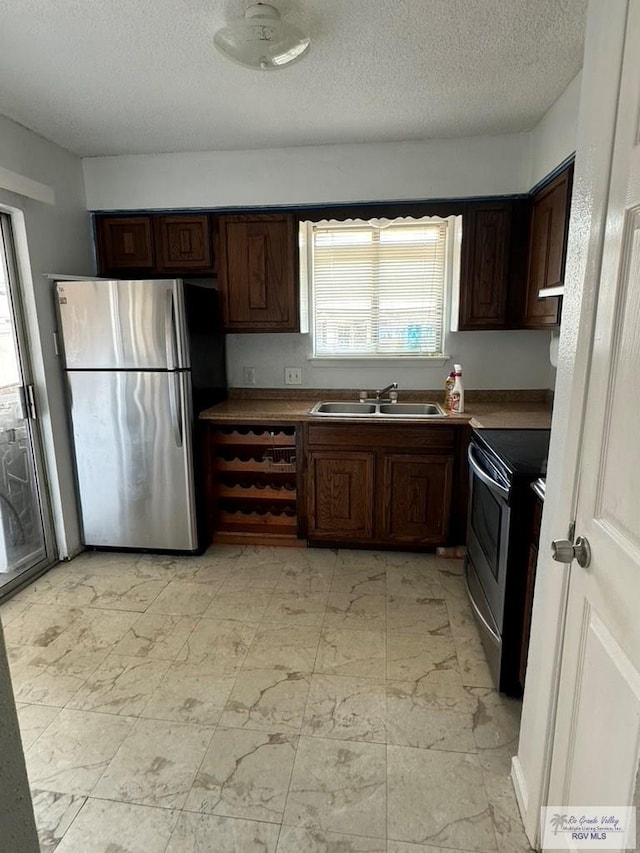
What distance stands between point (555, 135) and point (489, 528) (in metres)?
2.05

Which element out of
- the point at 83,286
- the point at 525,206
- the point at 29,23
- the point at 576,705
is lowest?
the point at 576,705

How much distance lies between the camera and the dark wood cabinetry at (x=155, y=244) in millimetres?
3082

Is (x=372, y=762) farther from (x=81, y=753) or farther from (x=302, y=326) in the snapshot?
(x=302, y=326)

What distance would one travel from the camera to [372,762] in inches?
61.6

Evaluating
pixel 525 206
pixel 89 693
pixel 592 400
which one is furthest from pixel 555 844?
pixel 525 206

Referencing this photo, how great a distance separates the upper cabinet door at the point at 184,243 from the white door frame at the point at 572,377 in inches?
96.1

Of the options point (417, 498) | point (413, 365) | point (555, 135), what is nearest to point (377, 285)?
point (413, 365)

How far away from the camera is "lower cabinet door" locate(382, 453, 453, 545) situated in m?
2.83

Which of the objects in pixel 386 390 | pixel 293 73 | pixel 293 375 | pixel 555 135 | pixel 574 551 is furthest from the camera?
pixel 293 375

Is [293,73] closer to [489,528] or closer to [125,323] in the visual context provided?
[125,323]

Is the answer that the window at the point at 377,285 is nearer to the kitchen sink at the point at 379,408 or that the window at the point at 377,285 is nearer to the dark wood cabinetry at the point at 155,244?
the kitchen sink at the point at 379,408

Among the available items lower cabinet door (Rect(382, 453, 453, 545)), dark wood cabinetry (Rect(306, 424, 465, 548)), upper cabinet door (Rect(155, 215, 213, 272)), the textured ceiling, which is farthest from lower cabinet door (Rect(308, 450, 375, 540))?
the textured ceiling

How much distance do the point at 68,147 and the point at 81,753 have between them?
3241mm

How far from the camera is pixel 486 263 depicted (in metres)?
2.90
